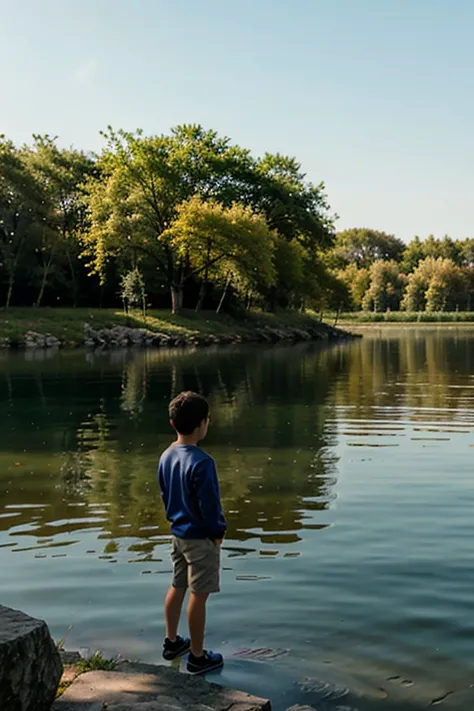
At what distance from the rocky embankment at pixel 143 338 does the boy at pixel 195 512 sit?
40.5 metres

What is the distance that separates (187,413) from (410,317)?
365 feet

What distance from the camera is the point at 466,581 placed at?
6.52 metres

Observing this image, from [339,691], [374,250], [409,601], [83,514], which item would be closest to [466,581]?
[409,601]

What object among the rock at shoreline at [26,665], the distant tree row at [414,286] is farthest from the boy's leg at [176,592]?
the distant tree row at [414,286]

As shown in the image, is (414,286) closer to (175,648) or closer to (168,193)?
(168,193)

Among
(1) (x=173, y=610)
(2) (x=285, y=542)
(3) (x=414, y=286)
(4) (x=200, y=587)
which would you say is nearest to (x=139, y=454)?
(2) (x=285, y=542)

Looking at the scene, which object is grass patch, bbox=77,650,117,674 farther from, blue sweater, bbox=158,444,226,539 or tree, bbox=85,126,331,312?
tree, bbox=85,126,331,312

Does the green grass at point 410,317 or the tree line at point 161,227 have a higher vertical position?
the tree line at point 161,227

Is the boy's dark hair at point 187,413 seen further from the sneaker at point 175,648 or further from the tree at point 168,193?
the tree at point 168,193

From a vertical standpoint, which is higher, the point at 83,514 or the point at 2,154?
the point at 2,154

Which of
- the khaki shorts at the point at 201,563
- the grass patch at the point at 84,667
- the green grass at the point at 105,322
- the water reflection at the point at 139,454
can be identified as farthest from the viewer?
the green grass at the point at 105,322

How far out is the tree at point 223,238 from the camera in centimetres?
5603

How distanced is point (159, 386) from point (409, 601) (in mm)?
18288

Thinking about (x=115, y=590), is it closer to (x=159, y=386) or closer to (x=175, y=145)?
(x=159, y=386)
